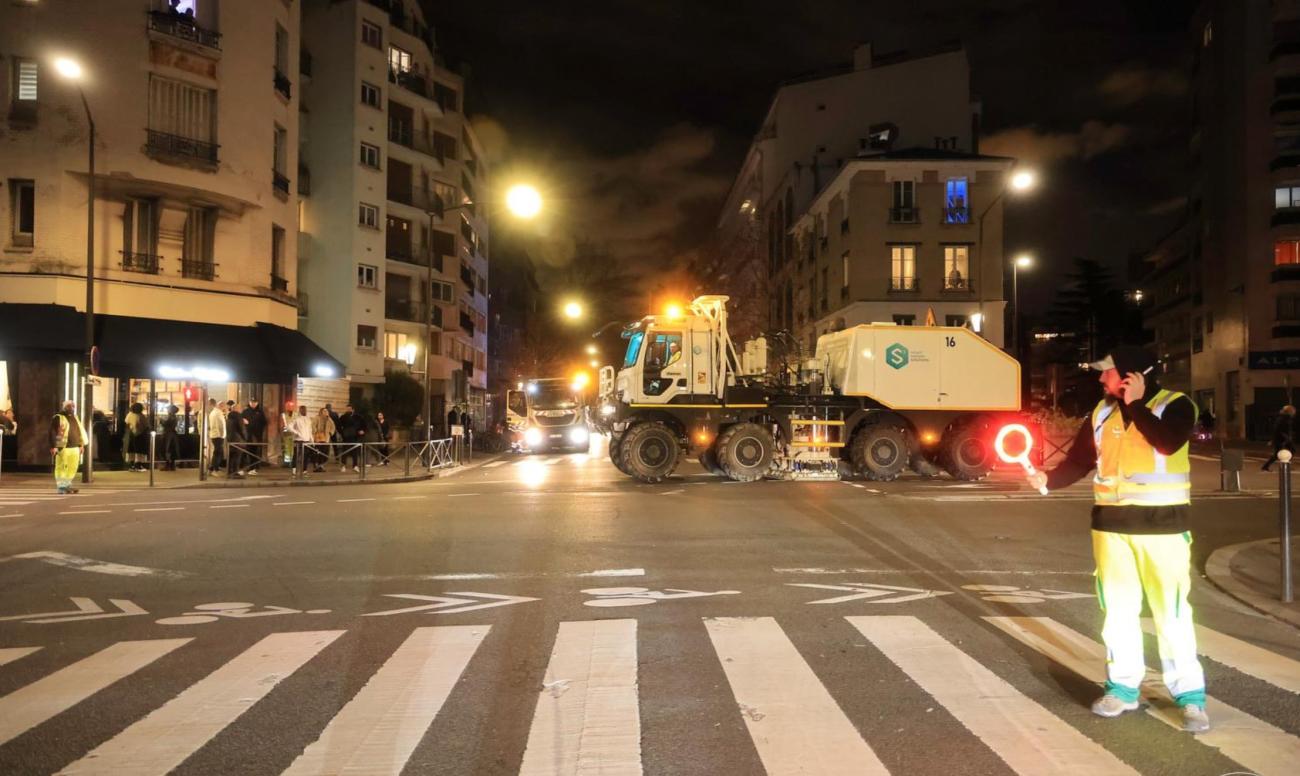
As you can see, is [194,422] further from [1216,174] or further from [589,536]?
[1216,174]

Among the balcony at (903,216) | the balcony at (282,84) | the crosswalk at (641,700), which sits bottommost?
the crosswalk at (641,700)

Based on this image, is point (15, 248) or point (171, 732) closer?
point (171, 732)

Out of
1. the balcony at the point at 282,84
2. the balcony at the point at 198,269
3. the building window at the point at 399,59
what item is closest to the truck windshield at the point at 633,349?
the balcony at the point at 198,269

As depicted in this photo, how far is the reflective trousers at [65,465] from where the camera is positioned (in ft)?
62.0

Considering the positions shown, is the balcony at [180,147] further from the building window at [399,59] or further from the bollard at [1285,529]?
the bollard at [1285,529]

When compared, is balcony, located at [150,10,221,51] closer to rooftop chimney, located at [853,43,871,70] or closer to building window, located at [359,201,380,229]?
building window, located at [359,201,380,229]

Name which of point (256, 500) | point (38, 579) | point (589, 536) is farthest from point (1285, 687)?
point (256, 500)

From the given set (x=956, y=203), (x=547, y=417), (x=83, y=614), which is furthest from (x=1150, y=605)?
(x=956, y=203)

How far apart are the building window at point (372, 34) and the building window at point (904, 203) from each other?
2528cm

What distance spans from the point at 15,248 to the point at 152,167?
399 cm

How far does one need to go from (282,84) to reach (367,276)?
13.2 m

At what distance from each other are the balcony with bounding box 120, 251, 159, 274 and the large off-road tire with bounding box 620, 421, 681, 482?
49.7 feet

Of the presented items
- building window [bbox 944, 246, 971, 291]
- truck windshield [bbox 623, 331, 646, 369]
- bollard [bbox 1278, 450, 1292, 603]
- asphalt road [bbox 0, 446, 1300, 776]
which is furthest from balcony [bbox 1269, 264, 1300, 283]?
bollard [bbox 1278, 450, 1292, 603]

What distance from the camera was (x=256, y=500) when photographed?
58.6 ft
